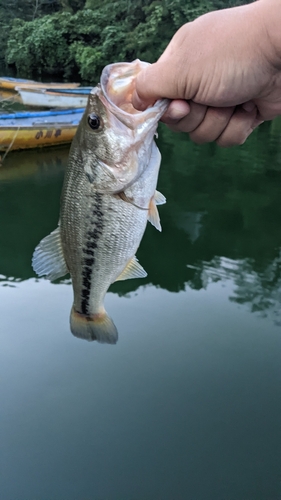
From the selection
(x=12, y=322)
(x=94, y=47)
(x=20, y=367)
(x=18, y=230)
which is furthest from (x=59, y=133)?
(x=94, y=47)

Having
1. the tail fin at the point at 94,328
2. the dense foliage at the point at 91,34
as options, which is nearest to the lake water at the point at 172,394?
the tail fin at the point at 94,328

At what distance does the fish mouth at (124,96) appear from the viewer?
146 cm

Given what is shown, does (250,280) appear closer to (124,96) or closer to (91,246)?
(91,246)

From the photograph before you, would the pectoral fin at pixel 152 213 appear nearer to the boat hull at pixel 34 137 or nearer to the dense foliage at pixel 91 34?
the boat hull at pixel 34 137

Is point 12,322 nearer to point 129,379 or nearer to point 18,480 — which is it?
point 129,379

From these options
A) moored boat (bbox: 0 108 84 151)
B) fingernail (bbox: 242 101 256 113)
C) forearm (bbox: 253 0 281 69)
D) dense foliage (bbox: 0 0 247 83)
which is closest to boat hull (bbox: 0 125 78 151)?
moored boat (bbox: 0 108 84 151)

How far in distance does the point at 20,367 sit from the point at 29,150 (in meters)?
7.57

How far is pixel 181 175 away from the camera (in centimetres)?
1092

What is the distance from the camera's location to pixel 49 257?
6.01ft

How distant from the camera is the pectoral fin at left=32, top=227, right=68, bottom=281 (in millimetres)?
1812

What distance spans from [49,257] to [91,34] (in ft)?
82.2

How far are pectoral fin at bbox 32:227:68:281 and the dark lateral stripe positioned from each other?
0.11 meters

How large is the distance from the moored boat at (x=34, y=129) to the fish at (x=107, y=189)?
359 inches

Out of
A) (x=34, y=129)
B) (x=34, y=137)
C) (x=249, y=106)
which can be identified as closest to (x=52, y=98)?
(x=34, y=137)
